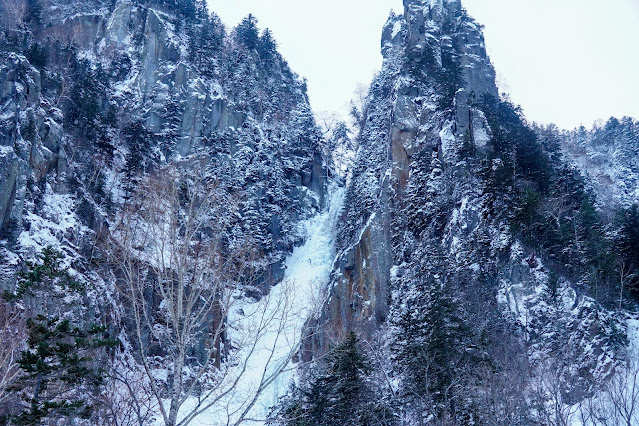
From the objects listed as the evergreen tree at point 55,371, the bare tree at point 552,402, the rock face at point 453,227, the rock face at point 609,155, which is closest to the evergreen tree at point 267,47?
the rock face at point 453,227

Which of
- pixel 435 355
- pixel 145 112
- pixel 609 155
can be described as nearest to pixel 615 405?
pixel 435 355

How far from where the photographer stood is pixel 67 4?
56.1 meters

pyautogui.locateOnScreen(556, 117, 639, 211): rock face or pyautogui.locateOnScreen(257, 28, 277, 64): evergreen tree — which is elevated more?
pyautogui.locateOnScreen(257, 28, 277, 64): evergreen tree

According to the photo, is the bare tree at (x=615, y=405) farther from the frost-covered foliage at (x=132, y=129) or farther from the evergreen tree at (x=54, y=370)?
the frost-covered foliage at (x=132, y=129)

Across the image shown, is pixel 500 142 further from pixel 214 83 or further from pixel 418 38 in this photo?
pixel 214 83

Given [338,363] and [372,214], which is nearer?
[338,363]

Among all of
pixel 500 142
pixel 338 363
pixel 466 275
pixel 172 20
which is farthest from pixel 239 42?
pixel 338 363

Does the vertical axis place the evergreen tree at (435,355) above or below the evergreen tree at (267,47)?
below

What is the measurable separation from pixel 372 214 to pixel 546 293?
51.6 ft

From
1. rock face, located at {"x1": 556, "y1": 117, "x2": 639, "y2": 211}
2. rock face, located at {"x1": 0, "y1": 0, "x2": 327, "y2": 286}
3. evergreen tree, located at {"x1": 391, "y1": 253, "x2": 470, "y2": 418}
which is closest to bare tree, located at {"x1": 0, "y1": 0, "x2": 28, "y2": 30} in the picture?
rock face, located at {"x1": 0, "y1": 0, "x2": 327, "y2": 286}

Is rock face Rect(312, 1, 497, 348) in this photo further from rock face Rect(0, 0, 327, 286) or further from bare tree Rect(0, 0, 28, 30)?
bare tree Rect(0, 0, 28, 30)

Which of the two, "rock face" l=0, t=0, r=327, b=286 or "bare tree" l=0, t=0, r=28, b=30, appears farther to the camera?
"bare tree" l=0, t=0, r=28, b=30

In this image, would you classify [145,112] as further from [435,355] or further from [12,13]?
[435,355]

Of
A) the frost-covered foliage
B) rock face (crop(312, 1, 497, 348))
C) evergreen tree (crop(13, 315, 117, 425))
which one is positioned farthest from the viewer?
rock face (crop(312, 1, 497, 348))
